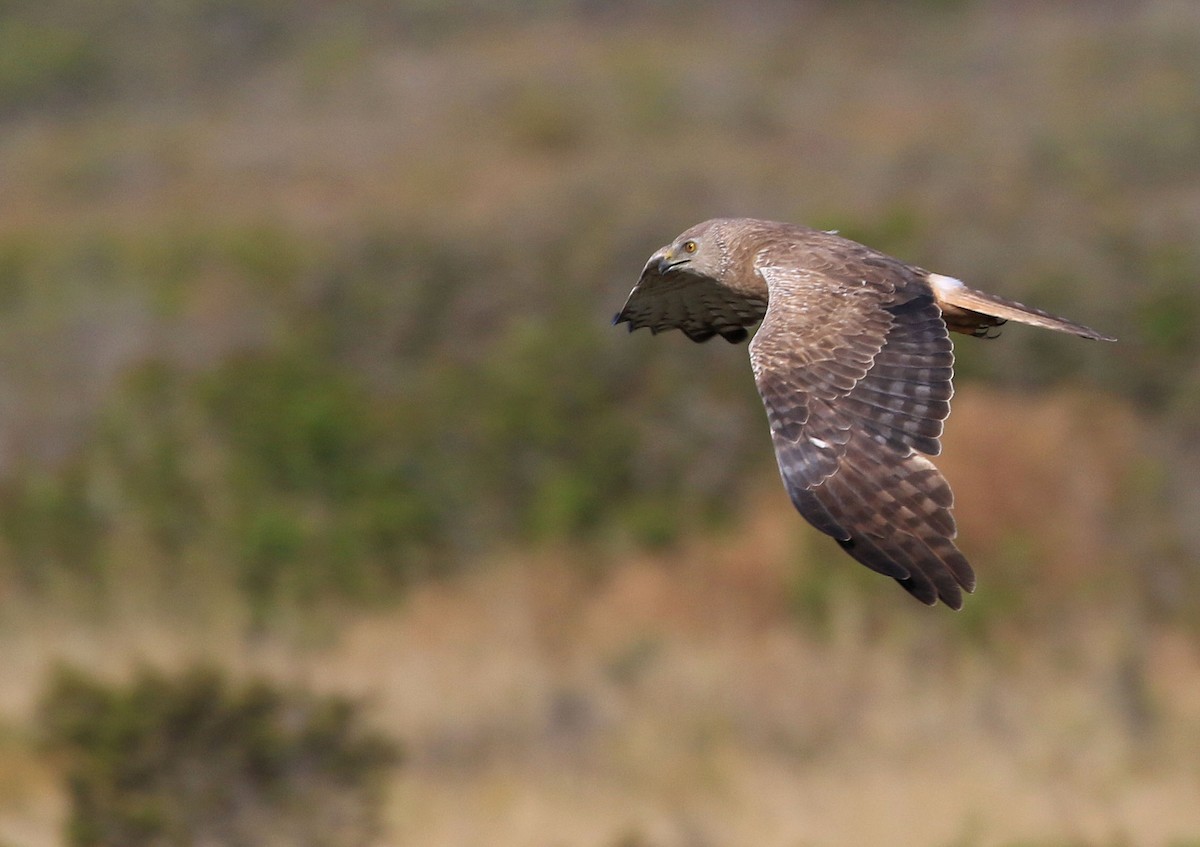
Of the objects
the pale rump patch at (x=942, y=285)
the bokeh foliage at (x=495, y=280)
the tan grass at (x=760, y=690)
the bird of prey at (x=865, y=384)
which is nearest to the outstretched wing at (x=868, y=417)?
the bird of prey at (x=865, y=384)

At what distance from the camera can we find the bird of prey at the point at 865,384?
594 centimetres

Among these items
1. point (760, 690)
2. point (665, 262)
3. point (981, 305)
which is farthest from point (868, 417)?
point (760, 690)

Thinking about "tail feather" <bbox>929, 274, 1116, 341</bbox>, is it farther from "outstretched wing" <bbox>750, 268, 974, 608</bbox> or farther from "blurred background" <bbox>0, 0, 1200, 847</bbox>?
"blurred background" <bbox>0, 0, 1200, 847</bbox>

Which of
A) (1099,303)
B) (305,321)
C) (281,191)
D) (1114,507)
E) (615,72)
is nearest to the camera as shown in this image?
(1114,507)

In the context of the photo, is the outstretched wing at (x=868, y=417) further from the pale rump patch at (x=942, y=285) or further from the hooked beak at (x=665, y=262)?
the hooked beak at (x=665, y=262)

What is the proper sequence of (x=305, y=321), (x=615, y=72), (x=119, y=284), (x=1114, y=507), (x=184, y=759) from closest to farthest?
(x=184, y=759) → (x=1114, y=507) → (x=305, y=321) → (x=119, y=284) → (x=615, y=72)

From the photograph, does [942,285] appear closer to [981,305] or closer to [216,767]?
[981,305]

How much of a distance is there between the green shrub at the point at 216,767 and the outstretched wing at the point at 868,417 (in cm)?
352

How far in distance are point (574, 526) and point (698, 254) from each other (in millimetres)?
9663

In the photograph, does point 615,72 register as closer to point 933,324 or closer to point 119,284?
point 119,284

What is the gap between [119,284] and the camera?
21.6m

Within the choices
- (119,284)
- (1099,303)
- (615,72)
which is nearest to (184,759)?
(1099,303)

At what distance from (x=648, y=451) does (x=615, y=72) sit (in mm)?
13519

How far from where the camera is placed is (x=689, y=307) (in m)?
8.05
